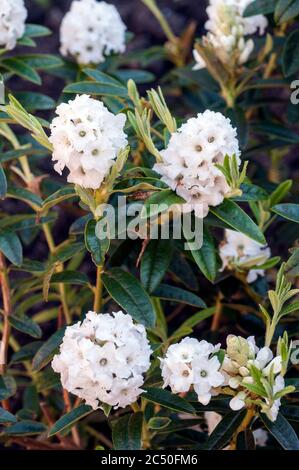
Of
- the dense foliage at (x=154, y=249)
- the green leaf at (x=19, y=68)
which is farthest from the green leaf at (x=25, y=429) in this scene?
the green leaf at (x=19, y=68)

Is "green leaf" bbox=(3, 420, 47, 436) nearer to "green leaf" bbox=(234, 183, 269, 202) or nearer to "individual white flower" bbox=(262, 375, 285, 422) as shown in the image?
"individual white flower" bbox=(262, 375, 285, 422)

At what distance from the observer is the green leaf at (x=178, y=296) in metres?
1.84

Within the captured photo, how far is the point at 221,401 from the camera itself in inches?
66.4

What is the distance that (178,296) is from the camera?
6.09ft

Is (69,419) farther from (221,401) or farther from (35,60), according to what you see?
(35,60)

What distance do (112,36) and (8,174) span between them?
0.53m

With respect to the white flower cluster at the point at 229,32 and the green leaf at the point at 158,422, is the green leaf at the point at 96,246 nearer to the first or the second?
the green leaf at the point at 158,422

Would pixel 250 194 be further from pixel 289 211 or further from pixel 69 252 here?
pixel 69 252

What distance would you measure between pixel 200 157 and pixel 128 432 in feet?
1.86

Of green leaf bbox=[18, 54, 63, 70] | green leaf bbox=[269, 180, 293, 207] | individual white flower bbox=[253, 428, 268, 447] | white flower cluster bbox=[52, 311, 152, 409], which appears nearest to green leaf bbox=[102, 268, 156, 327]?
white flower cluster bbox=[52, 311, 152, 409]

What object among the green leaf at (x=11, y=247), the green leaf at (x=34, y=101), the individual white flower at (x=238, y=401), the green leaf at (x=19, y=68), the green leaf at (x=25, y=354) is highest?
the green leaf at (x=19, y=68)

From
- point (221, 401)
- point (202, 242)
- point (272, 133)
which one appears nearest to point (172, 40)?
point (272, 133)

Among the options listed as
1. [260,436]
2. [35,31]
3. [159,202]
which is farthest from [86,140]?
[260,436]

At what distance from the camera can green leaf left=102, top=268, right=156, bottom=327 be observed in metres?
1.66
